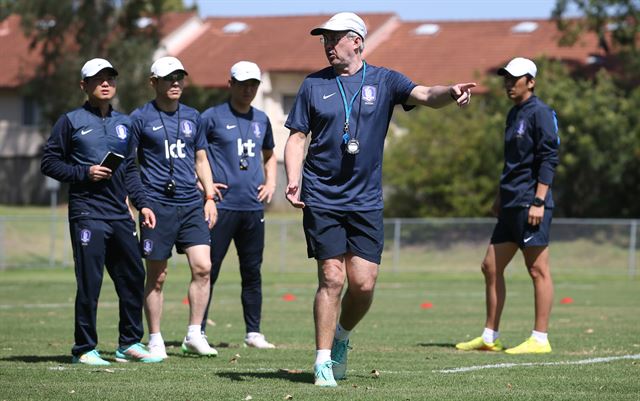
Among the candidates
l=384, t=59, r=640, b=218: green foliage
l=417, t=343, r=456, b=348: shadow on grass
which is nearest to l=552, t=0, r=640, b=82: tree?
l=384, t=59, r=640, b=218: green foliage

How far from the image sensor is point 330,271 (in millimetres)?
8180

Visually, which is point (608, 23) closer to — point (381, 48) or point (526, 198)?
point (381, 48)

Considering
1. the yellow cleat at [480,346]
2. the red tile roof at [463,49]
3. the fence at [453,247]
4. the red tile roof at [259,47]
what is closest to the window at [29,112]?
the red tile roof at [259,47]

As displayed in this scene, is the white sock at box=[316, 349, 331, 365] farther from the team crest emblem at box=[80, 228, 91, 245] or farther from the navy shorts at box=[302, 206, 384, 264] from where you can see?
the team crest emblem at box=[80, 228, 91, 245]

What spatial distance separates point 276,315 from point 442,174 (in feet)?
82.1

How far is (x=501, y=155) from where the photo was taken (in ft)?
131

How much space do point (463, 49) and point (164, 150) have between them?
146 feet

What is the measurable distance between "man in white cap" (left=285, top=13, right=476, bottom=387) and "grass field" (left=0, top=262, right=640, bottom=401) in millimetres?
732

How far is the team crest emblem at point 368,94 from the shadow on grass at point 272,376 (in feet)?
6.30

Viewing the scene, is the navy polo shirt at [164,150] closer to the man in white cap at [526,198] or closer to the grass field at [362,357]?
the grass field at [362,357]

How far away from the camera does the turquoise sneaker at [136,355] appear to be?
32.7 feet

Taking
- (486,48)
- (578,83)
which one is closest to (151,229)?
(578,83)

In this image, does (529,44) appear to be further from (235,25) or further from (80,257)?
(80,257)

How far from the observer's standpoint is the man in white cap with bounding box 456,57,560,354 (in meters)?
10.9
